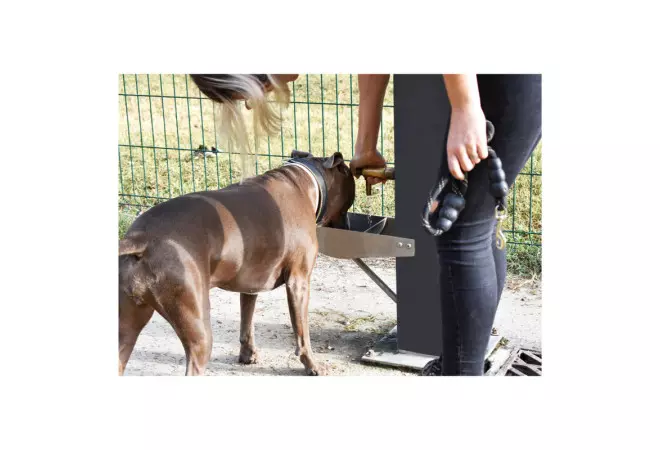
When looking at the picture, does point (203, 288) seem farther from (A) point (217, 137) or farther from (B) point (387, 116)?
(B) point (387, 116)

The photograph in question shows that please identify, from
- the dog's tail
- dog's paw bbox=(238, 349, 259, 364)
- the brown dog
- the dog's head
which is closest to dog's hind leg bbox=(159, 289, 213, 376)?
the brown dog

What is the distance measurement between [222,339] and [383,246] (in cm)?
61

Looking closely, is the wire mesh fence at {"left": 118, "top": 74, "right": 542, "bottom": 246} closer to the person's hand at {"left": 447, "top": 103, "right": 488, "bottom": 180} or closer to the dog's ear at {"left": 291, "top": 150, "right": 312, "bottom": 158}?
the dog's ear at {"left": 291, "top": 150, "right": 312, "bottom": 158}

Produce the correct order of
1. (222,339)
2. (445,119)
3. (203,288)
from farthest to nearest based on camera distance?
(222,339)
(445,119)
(203,288)

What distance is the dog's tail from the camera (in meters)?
2.54

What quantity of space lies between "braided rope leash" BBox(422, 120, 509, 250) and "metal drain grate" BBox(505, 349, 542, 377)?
470mm

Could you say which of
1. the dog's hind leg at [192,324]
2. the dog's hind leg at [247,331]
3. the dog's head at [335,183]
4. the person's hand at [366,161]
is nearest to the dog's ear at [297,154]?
the dog's head at [335,183]

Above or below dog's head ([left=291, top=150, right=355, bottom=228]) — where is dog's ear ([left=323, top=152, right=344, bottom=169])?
above

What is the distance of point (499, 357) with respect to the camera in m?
2.98

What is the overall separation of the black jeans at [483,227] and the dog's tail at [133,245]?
0.87 metres

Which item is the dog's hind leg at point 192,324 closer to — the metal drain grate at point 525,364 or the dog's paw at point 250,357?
the dog's paw at point 250,357

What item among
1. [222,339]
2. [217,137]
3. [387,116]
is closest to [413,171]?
[387,116]

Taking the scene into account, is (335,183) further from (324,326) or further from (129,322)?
(129,322)

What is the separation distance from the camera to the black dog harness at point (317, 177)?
2945 mm
